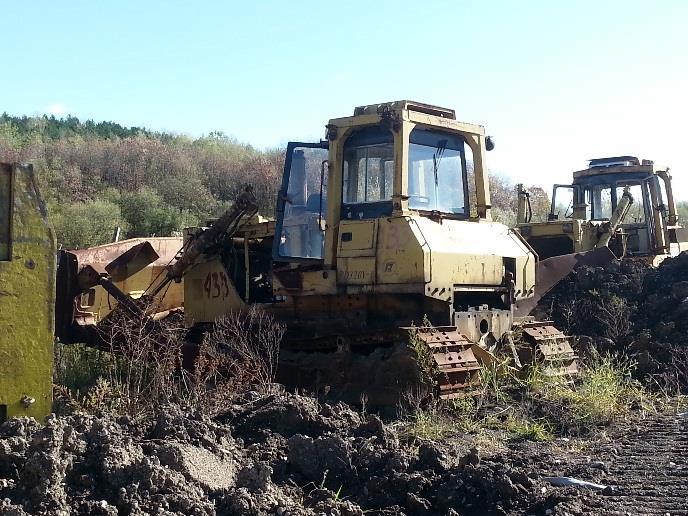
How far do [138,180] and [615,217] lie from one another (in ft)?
61.5

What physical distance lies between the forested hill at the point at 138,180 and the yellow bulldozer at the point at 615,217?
9.67m

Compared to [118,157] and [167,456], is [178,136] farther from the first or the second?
[167,456]

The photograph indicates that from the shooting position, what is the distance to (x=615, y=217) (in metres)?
14.5

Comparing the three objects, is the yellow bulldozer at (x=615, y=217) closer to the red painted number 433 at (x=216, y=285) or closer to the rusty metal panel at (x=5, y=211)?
the red painted number 433 at (x=216, y=285)

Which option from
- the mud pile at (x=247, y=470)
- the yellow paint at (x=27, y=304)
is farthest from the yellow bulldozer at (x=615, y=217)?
the yellow paint at (x=27, y=304)

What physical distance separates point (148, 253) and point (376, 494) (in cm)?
619

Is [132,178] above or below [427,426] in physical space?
above

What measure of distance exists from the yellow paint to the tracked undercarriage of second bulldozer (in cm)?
362

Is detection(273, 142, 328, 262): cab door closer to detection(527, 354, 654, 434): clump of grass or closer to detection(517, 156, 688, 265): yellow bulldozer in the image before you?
detection(527, 354, 654, 434): clump of grass

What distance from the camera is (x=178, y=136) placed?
3925cm

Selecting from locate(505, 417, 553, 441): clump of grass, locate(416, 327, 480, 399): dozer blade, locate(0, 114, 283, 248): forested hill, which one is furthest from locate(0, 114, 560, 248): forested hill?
locate(505, 417, 553, 441): clump of grass

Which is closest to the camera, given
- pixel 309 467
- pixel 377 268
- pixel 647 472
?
pixel 309 467

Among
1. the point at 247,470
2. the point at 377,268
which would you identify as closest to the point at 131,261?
the point at 377,268

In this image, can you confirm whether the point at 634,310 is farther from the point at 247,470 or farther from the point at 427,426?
the point at 247,470
